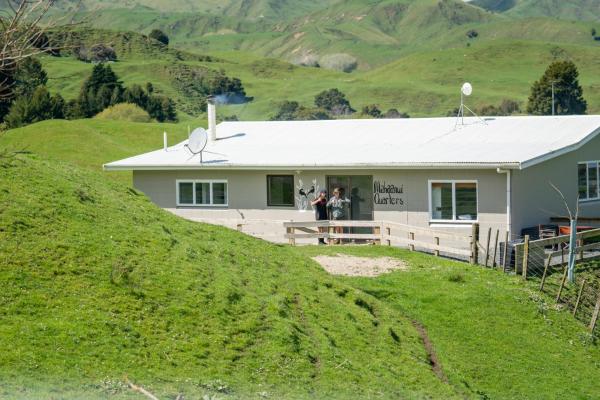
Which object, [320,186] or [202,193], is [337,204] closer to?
[320,186]

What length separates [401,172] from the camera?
102 ft

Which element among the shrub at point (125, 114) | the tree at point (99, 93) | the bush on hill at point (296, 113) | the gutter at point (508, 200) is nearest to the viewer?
the gutter at point (508, 200)

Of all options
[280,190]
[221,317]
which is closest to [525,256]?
[280,190]

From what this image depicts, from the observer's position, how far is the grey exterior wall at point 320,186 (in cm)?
2942

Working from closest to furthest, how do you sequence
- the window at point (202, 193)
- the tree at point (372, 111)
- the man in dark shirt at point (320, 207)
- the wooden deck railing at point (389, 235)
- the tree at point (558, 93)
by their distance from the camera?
the wooden deck railing at point (389, 235)
the man in dark shirt at point (320, 207)
the window at point (202, 193)
the tree at point (558, 93)
the tree at point (372, 111)

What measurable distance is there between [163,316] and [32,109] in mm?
61198

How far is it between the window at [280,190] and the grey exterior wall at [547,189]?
7296 mm

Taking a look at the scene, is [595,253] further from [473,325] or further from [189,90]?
[189,90]

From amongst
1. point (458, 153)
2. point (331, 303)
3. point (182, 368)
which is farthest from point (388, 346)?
point (458, 153)

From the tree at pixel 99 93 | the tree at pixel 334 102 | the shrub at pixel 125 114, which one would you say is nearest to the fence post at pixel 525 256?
the shrub at pixel 125 114

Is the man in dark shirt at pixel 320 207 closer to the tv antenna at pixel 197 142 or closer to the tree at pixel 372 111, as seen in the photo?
the tv antenna at pixel 197 142

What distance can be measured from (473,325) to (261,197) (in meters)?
13.4

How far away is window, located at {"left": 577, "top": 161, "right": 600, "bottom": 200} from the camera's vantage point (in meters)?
32.6

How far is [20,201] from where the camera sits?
1950cm
